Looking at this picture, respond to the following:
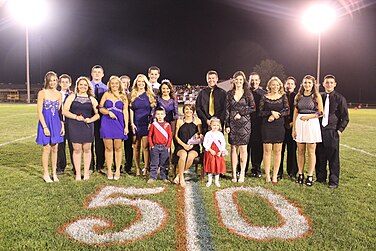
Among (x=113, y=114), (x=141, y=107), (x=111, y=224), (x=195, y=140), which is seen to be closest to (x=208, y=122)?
(x=195, y=140)

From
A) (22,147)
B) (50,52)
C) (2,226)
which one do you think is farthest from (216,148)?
(50,52)

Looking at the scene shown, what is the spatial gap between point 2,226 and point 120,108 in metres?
2.66

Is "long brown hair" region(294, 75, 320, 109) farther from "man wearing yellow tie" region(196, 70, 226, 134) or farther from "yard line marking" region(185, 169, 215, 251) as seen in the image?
"yard line marking" region(185, 169, 215, 251)

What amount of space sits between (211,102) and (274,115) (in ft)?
3.78

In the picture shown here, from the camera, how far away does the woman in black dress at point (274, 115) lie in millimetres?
5617

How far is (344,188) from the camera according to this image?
18.1ft

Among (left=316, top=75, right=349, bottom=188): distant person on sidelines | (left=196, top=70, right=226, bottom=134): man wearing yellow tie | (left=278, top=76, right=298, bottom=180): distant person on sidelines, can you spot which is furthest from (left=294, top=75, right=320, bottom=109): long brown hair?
(left=196, top=70, right=226, bottom=134): man wearing yellow tie

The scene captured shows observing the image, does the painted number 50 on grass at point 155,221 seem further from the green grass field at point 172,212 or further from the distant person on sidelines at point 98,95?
the distant person on sidelines at point 98,95

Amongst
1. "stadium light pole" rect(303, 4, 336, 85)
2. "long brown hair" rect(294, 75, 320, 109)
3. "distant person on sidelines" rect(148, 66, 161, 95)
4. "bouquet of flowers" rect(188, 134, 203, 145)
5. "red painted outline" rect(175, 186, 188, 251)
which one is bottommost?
"red painted outline" rect(175, 186, 188, 251)

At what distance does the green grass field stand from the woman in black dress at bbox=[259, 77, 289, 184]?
637 mm

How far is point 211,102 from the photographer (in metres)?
6.09

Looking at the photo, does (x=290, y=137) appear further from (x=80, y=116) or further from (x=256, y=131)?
(x=80, y=116)

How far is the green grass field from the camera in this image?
3.47 metres

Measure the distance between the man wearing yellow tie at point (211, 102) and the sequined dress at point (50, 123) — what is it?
241cm
